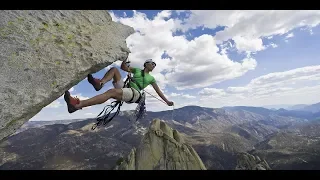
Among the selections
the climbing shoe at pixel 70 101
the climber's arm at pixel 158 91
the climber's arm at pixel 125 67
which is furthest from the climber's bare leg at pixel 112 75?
the climber's arm at pixel 158 91

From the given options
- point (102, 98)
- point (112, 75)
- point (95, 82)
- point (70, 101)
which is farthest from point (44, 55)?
point (112, 75)

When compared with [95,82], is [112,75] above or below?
above

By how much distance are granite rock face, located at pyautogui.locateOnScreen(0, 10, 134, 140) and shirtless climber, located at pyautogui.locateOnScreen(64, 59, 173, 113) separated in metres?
0.93

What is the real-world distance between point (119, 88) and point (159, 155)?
2999 centimetres

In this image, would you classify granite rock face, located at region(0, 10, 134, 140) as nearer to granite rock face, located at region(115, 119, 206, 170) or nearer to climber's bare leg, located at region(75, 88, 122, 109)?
climber's bare leg, located at region(75, 88, 122, 109)

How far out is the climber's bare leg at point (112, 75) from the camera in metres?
7.41

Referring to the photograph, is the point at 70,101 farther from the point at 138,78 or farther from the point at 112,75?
the point at 138,78

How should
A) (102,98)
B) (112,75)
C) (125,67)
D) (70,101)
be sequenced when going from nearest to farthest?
(70,101) → (102,98) → (112,75) → (125,67)

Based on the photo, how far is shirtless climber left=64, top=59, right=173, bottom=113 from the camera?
6.80m

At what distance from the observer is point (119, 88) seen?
302 inches

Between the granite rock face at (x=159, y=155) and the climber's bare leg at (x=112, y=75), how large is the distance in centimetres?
2768

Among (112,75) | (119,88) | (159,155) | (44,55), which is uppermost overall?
(44,55)

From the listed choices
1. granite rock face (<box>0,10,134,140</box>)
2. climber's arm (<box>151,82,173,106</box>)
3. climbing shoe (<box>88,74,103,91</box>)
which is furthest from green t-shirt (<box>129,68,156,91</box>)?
granite rock face (<box>0,10,134,140</box>)

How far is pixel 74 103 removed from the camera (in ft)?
22.2
